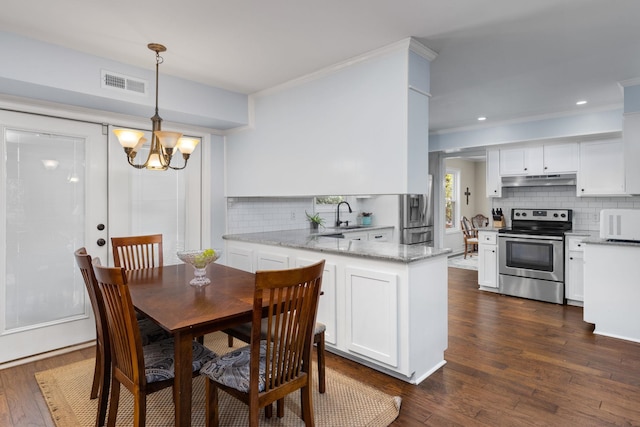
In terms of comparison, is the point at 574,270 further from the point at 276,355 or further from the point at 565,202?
the point at 276,355

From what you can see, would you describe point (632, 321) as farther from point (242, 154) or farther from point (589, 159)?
point (242, 154)

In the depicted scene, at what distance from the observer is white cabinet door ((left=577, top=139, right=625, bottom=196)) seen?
4.37 m

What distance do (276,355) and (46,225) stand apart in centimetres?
253

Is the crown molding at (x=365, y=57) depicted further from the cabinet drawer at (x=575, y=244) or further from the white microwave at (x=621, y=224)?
the cabinet drawer at (x=575, y=244)

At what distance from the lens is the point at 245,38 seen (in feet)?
8.32

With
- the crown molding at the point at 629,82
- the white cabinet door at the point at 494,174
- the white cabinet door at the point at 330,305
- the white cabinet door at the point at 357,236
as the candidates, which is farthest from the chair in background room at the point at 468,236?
the white cabinet door at the point at 330,305

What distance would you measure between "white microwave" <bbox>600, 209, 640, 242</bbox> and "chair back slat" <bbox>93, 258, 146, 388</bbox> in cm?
401

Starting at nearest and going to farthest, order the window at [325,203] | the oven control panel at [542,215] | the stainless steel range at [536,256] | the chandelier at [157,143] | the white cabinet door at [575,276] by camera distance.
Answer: the chandelier at [157,143], the white cabinet door at [575,276], the stainless steel range at [536,256], the oven control panel at [542,215], the window at [325,203]

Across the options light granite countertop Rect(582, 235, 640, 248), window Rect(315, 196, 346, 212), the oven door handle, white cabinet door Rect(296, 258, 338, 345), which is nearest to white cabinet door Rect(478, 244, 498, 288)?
the oven door handle

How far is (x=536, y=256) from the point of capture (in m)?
4.66

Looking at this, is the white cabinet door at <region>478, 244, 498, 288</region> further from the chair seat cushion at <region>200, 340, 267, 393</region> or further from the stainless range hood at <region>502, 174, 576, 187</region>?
the chair seat cushion at <region>200, 340, 267, 393</region>

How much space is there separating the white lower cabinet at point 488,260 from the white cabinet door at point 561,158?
3.66ft

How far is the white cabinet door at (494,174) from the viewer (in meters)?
5.32

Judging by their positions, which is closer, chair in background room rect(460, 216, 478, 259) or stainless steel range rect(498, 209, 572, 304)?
stainless steel range rect(498, 209, 572, 304)
